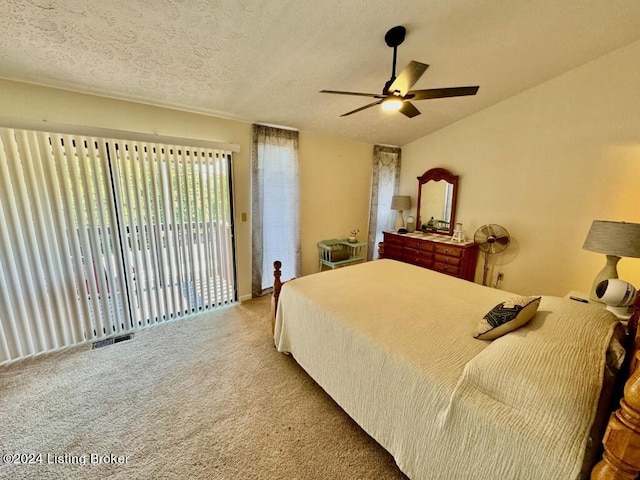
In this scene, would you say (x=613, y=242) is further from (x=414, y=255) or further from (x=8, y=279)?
(x=8, y=279)

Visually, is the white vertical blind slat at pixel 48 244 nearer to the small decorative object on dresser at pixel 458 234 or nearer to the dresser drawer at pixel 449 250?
the dresser drawer at pixel 449 250

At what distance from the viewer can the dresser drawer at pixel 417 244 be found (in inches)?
149

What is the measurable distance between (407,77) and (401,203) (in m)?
2.79

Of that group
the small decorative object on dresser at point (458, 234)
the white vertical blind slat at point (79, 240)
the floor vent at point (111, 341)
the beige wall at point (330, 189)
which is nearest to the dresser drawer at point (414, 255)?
the small decorative object on dresser at point (458, 234)

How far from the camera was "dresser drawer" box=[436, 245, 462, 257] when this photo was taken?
11.4 ft

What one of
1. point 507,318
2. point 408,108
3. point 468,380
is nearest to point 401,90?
point 408,108

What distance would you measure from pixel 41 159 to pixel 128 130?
2.23 ft

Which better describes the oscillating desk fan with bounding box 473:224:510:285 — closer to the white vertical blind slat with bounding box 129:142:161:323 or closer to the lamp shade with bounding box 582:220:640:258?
the lamp shade with bounding box 582:220:640:258

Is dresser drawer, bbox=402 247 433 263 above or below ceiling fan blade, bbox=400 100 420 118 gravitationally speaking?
below

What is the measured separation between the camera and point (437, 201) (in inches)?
161

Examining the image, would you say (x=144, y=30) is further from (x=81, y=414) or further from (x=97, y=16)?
(x=81, y=414)

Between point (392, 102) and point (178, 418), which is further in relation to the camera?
point (392, 102)

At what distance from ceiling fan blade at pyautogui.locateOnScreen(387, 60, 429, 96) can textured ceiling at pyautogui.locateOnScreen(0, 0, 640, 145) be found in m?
0.39

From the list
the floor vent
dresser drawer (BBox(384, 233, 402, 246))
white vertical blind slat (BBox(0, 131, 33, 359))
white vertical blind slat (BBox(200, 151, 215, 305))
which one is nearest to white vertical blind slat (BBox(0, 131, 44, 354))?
white vertical blind slat (BBox(0, 131, 33, 359))
